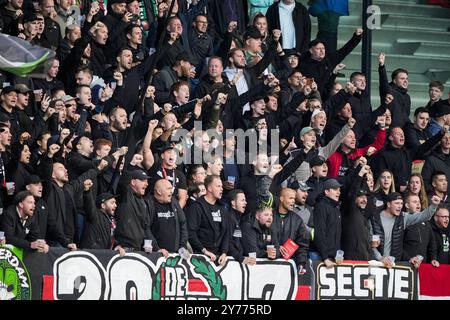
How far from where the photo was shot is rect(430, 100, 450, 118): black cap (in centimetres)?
2084

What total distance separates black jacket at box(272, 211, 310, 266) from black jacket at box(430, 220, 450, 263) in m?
1.86

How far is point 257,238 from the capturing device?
55.8ft

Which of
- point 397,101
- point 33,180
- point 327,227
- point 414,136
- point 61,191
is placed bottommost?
point 327,227

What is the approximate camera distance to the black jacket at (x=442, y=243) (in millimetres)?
18266

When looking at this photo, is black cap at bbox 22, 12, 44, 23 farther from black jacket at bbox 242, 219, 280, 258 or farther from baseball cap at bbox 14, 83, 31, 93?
black jacket at bbox 242, 219, 280, 258

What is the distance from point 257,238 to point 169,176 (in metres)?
1.19

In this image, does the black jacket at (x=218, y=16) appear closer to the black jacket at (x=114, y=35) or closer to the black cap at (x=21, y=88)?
the black jacket at (x=114, y=35)

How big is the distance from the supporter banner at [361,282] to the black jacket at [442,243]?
0.83 meters

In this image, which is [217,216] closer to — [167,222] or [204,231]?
[204,231]

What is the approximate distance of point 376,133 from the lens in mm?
20078

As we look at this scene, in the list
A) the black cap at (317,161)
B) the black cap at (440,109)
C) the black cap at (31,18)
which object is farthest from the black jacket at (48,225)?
the black cap at (440,109)

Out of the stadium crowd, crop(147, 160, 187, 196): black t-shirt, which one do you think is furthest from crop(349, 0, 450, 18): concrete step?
crop(147, 160, 187, 196): black t-shirt

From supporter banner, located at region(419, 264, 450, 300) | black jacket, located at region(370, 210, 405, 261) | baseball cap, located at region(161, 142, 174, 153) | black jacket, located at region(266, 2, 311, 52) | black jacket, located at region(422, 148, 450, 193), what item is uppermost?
black jacket, located at region(266, 2, 311, 52)

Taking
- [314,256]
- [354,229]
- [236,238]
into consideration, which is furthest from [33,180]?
[354,229]
